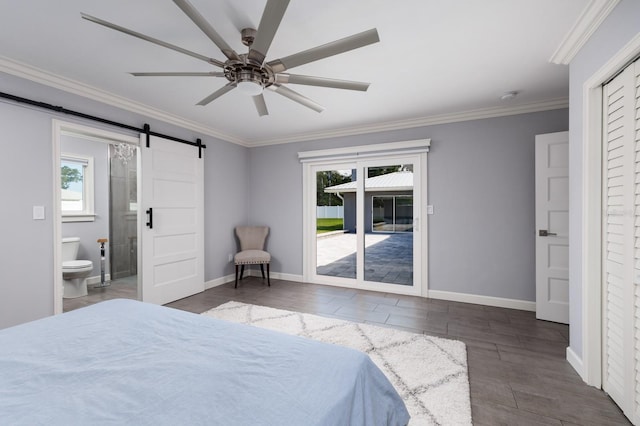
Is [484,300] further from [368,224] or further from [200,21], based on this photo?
[200,21]

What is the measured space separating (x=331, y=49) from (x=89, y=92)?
2862 millimetres

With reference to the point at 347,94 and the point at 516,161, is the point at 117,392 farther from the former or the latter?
the point at 516,161

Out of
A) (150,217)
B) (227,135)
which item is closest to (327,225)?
(227,135)

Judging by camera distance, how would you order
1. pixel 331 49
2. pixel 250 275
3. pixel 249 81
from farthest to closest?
pixel 250 275, pixel 249 81, pixel 331 49

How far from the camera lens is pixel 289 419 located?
796 millimetres

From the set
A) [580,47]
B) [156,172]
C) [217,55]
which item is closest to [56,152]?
[156,172]

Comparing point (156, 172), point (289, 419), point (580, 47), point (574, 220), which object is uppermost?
point (580, 47)

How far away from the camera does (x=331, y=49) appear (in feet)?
5.26

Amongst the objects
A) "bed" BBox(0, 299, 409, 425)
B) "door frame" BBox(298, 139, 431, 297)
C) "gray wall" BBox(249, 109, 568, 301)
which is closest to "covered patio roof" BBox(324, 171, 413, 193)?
"door frame" BBox(298, 139, 431, 297)

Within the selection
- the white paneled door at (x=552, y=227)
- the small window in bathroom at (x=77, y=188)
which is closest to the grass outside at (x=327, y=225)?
the white paneled door at (x=552, y=227)

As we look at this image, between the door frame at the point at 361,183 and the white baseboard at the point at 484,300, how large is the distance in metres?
0.19

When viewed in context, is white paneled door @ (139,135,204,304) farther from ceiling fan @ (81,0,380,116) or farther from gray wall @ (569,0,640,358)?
gray wall @ (569,0,640,358)

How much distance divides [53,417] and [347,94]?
3.21 metres

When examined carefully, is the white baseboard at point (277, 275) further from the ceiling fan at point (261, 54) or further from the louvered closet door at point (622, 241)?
the louvered closet door at point (622, 241)
